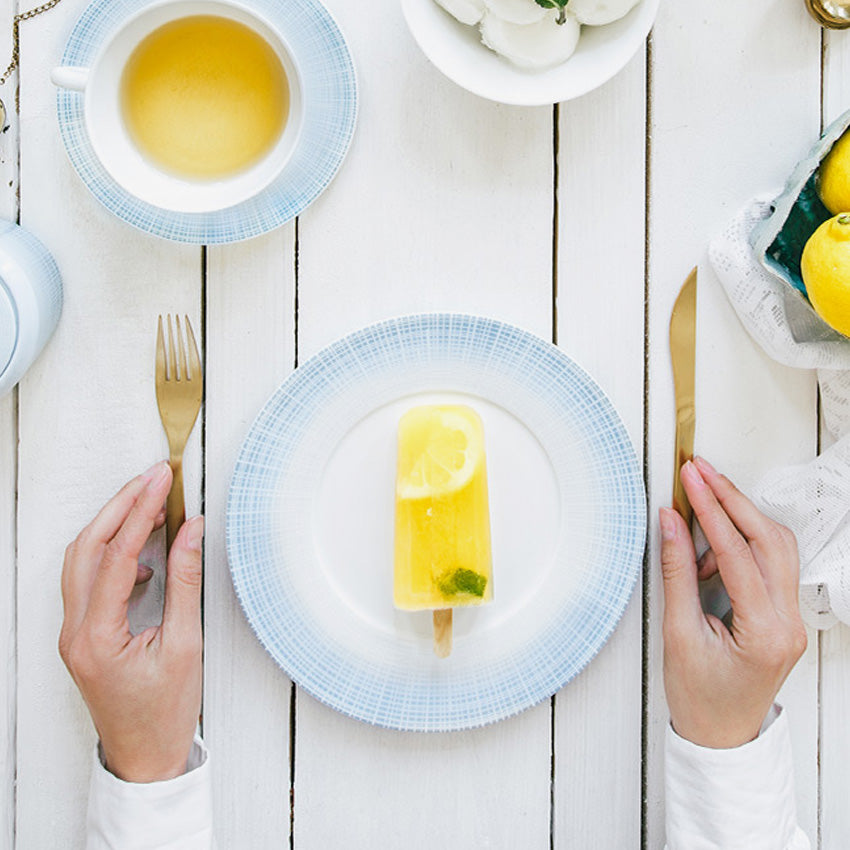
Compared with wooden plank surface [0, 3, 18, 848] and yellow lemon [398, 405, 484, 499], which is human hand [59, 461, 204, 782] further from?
yellow lemon [398, 405, 484, 499]

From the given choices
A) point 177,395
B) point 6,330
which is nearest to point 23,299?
→ point 6,330

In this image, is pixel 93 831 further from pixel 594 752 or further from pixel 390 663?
pixel 594 752

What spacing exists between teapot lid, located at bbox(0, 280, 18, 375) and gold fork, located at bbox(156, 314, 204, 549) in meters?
0.12

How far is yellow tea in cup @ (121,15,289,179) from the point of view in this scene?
0.73 m

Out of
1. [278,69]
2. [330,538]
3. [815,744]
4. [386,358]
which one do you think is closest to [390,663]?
[330,538]

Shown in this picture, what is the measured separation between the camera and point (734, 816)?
780 mm

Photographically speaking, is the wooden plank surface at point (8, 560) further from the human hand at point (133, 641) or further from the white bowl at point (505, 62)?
the white bowl at point (505, 62)

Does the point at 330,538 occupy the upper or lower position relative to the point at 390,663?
upper

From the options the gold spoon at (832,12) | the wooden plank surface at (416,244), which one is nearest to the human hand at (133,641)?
the wooden plank surface at (416,244)

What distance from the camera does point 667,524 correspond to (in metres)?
0.79

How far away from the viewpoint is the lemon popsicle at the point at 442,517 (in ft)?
2.42

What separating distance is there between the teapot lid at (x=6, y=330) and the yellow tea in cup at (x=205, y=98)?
0.16 metres

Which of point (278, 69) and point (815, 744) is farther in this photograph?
point (815, 744)

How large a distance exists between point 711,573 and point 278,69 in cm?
55
